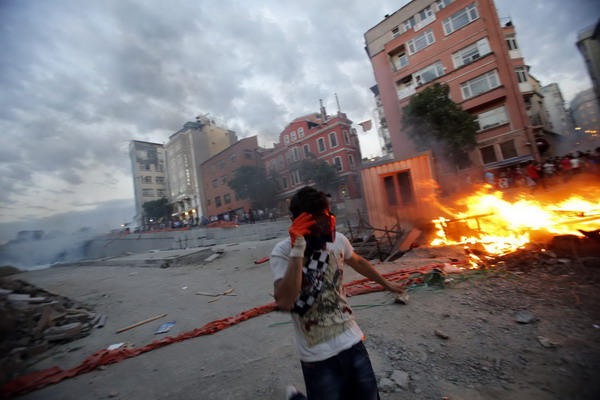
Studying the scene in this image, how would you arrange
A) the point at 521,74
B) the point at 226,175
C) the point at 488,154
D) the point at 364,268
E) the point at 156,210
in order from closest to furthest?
the point at 364,268 → the point at 488,154 → the point at 521,74 → the point at 226,175 → the point at 156,210

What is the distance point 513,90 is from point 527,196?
38.4 feet

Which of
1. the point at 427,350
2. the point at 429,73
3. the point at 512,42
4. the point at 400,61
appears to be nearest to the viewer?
the point at 427,350

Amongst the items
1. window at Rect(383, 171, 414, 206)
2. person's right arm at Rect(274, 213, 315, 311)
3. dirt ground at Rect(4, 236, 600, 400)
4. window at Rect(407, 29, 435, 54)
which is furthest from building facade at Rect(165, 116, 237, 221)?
person's right arm at Rect(274, 213, 315, 311)

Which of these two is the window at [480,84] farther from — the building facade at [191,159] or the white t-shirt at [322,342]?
the building facade at [191,159]

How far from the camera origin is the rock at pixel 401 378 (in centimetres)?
279

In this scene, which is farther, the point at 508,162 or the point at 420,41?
the point at 420,41

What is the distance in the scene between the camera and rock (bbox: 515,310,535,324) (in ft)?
11.5

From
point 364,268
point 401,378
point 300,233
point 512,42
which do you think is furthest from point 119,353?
point 512,42

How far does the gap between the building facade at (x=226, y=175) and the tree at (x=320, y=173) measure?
12115 millimetres

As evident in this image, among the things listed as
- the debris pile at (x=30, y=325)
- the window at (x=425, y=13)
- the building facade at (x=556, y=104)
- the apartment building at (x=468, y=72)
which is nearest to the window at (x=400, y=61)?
the apartment building at (x=468, y=72)

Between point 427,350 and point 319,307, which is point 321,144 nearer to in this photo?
point 427,350

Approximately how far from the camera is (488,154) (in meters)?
20.9

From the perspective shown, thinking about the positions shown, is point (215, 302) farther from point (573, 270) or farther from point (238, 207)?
point (238, 207)

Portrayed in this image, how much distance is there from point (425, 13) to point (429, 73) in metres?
6.37
